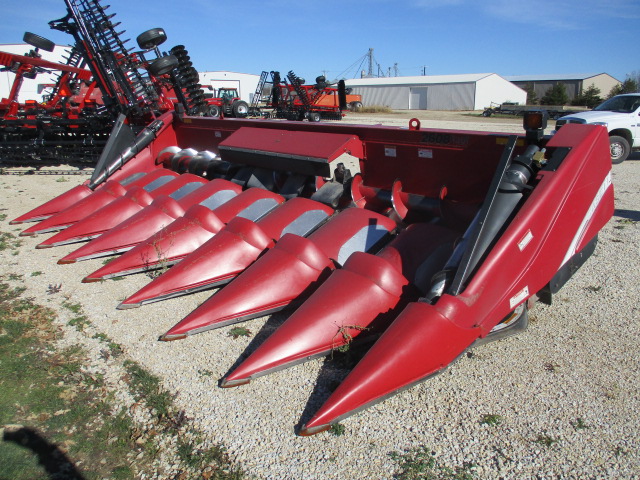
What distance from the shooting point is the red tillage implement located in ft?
8.11

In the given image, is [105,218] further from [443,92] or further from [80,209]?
[443,92]

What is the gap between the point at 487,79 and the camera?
46.5m

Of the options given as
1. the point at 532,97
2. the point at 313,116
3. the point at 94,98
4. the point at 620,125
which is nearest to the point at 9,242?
the point at 94,98

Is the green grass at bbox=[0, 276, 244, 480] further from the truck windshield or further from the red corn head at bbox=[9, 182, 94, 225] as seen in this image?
the truck windshield

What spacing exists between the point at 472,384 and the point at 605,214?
1.75m

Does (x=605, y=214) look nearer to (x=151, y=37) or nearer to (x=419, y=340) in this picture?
(x=419, y=340)

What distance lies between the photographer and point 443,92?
47.1 metres

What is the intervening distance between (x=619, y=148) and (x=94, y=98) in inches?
501

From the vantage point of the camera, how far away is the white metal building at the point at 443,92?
45906 millimetres

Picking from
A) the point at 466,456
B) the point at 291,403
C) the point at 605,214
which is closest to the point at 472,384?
the point at 466,456

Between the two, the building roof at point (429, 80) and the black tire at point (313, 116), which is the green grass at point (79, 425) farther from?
the building roof at point (429, 80)

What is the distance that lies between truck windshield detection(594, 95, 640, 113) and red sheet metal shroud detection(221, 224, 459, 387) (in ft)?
34.4

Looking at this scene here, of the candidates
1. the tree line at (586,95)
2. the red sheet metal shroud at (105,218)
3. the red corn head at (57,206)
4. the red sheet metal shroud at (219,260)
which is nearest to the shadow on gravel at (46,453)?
the red sheet metal shroud at (219,260)

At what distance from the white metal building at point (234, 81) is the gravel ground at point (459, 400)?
47.8 meters
